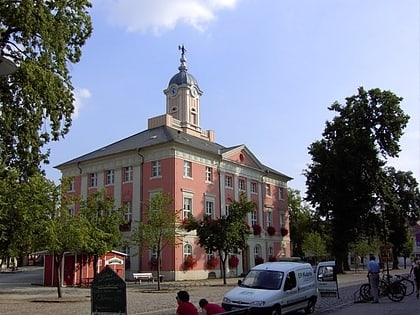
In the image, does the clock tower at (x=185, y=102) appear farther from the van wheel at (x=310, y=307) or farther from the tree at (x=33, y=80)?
the van wheel at (x=310, y=307)

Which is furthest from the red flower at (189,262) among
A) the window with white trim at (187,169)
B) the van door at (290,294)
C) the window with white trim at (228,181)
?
the van door at (290,294)

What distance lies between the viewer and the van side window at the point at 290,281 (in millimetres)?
16709

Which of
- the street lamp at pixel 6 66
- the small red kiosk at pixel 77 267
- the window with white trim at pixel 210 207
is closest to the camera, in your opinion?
the street lamp at pixel 6 66

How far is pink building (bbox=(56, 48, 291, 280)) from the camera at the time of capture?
47281mm

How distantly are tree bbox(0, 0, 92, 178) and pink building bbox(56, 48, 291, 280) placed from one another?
21948 mm

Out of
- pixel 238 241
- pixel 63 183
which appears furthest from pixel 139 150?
pixel 63 183

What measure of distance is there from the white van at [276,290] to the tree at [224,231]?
61.6ft

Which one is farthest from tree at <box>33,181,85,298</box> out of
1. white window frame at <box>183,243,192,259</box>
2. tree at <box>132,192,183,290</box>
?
white window frame at <box>183,243,192,259</box>

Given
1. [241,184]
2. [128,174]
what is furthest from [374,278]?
[241,184]

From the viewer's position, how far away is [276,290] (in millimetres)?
16219

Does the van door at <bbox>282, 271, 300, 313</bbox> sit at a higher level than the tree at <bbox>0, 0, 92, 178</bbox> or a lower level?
lower

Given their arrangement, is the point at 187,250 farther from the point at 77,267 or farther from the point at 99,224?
the point at 99,224

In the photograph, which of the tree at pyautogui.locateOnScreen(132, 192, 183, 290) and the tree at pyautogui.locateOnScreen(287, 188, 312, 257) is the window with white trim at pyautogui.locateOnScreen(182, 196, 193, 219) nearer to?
the tree at pyautogui.locateOnScreen(132, 192, 183, 290)

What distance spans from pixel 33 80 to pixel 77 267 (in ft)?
66.5
